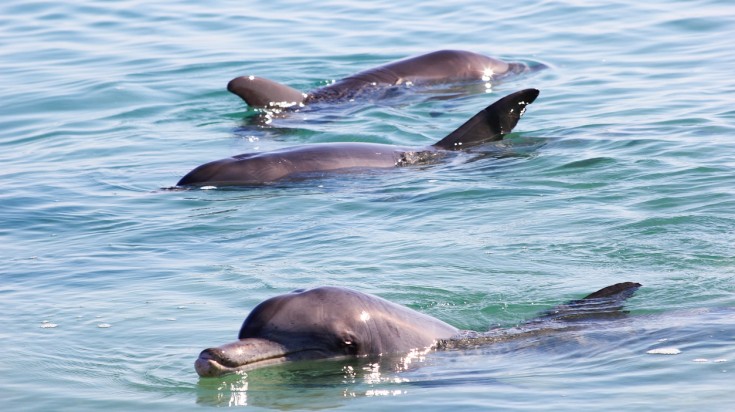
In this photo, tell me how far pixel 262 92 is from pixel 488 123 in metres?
3.71

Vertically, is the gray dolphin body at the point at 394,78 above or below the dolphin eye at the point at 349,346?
above

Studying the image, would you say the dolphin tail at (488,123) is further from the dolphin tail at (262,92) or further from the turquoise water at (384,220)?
the dolphin tail at (262,92)

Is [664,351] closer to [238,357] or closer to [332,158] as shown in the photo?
[238,357]

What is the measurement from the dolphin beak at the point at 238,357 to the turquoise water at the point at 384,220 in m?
0.19

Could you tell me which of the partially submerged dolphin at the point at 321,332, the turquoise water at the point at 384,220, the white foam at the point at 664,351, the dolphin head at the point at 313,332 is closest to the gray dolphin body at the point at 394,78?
the turquoise water at the point at 384,220

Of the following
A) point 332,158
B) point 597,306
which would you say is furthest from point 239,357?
point 332,158

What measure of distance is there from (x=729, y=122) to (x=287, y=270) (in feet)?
21.5

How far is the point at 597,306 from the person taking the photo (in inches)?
324

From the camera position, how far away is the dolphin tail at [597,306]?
8125 mm

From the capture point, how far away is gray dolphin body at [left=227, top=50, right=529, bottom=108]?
16703mm

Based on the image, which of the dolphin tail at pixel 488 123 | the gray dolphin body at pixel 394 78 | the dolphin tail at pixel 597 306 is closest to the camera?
the dolphin tail at pixel 597 306

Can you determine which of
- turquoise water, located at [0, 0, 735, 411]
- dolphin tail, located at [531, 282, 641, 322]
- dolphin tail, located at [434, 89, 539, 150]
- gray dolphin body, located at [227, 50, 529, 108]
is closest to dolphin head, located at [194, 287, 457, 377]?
turquoise water, located at [0, 0, 735, 411]

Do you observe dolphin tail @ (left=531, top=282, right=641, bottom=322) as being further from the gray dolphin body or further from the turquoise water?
the gray dolphin body

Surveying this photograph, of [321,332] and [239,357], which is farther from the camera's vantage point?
[321,332]
